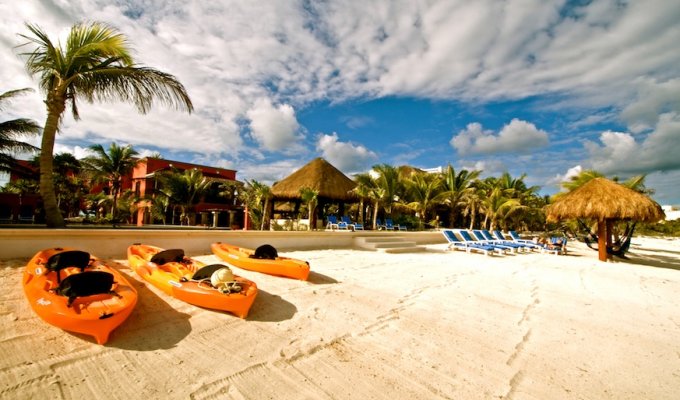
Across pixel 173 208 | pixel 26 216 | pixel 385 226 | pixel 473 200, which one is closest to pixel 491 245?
pixel 385 226

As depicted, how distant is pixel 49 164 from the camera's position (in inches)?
269

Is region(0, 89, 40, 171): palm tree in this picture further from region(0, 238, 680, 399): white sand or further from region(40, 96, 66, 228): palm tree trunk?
region(0, 238, 680, 399): white sand

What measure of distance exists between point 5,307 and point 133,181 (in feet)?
82.4

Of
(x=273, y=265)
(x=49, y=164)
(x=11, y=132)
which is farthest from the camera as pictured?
(x=11, y=132)

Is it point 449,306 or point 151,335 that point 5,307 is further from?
point 449,306

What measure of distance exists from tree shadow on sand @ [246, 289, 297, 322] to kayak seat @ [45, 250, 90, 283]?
237cm

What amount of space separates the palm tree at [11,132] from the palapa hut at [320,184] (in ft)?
33.7

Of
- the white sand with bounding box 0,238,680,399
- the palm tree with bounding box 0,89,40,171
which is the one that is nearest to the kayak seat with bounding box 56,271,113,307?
the white sand with bounding box 0,238,680,399

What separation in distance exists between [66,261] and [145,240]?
3411mm

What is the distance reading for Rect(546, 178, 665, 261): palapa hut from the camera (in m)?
10.5

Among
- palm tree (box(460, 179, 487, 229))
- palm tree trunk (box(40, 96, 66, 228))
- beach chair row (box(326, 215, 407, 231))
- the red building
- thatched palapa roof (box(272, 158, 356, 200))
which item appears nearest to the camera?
palm tree trunk (box(40, 96, 66, 228))

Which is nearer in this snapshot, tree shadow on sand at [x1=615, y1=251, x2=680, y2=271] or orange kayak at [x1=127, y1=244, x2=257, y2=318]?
orange kayak at [x1=127, y1=244, x2=257, y2=318]

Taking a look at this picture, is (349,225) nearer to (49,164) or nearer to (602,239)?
(602,239)

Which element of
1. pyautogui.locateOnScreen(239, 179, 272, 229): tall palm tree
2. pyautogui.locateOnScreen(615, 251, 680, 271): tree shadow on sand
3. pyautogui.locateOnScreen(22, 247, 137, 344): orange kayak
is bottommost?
pyautogui.locateOnScreen(615, 251, 680, 271): tree shadow on sand
